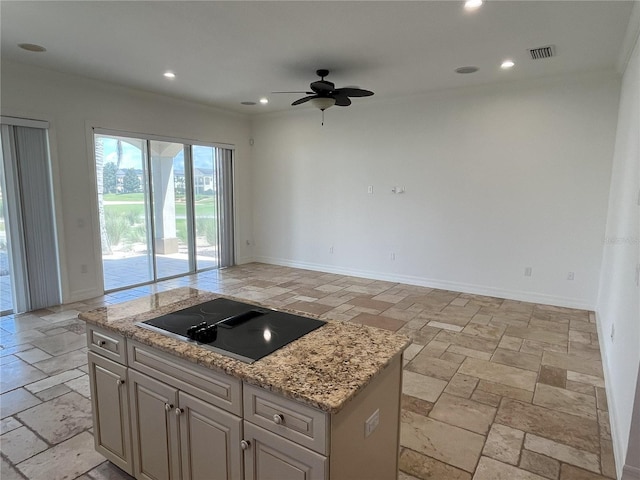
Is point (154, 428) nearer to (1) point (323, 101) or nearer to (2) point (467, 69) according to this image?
(1) point (323, 101)

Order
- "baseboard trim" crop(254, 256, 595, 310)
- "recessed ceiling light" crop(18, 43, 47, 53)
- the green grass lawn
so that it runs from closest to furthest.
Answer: "recessed ceiling light" crop(18, 43, 47, 53) → "baseboard trim" crop(254, 256, 595, 310) → the green grass lawn

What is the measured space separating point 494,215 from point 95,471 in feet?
16.5

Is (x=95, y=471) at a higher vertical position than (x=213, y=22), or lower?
lower

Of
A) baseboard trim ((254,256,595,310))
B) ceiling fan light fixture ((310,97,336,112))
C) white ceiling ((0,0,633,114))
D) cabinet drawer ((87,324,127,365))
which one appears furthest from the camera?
baseboard trim ((254,256,595,310))

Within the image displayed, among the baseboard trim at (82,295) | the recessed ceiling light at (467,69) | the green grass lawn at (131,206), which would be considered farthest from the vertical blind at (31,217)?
the recessed ceiling light at (467,69)

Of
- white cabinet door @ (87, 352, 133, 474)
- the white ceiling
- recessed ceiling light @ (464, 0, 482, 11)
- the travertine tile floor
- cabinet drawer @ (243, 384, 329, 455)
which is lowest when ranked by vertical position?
the travertine tile floor

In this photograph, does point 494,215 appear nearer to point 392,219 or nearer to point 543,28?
point 392,219

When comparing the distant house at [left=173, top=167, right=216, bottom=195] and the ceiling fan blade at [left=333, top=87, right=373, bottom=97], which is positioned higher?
the ceiling fan blade at [left=333, top=87, right=373, bottom=97]

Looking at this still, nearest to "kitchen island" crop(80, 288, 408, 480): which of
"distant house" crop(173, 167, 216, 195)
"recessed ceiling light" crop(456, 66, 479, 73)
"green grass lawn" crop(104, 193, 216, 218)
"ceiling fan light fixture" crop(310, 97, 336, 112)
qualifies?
"ceiling fan light fixture" crop(310, 97, 336, 112)

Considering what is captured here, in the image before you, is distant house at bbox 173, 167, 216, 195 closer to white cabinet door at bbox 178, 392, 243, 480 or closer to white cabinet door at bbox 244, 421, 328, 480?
white cabinet door at bbox 178, 392, 243, 480

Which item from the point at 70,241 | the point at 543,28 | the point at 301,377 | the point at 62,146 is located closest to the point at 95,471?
the point at 301,377

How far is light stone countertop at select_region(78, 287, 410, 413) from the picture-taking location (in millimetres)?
1204

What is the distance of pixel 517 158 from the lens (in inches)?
194

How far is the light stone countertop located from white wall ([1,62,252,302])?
11.9ft
